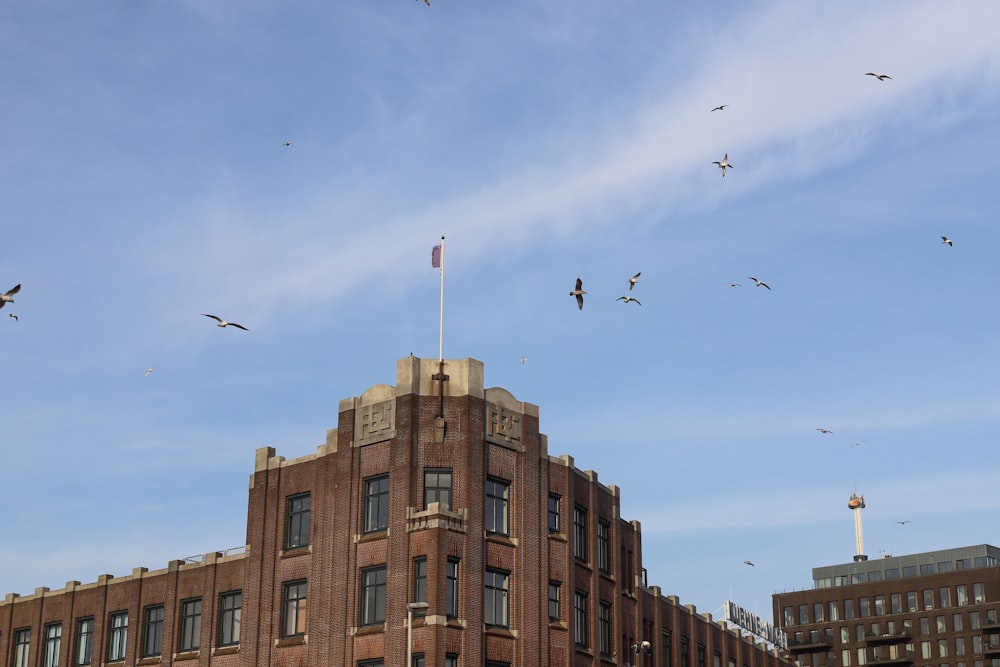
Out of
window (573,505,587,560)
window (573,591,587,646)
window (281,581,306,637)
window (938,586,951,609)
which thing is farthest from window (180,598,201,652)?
window (938,586,951,609)

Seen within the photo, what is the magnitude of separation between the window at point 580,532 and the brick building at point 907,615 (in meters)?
117

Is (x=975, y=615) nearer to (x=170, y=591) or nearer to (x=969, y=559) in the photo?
(x=969, y=559)

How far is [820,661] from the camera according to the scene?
191 meters

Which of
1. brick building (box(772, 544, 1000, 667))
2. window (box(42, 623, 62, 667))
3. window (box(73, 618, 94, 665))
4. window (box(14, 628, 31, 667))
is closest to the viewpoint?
window (box(73, 618, 94, 665))

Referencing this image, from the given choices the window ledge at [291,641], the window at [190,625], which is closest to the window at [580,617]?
the window ledge at [291,641]

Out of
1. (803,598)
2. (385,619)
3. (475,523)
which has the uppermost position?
(803,598)

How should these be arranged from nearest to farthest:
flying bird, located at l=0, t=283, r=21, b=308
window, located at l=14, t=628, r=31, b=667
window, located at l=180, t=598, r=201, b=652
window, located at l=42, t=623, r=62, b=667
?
1. flying bird, located at l=0, t=283, r=21, b=308
2. window, located at l=180, t=598, r=201, b=652
3. window, located at l=42, t=623, r=62, b=667
4. window, located at l=14, t=628, r=31, b=667

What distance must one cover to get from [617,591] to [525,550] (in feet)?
36.6

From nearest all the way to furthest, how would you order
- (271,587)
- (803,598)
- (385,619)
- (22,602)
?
(385,619) → (271,587) → (22,602) → (803,598)

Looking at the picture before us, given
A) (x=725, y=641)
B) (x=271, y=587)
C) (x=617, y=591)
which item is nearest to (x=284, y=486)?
(x=271, y=587)

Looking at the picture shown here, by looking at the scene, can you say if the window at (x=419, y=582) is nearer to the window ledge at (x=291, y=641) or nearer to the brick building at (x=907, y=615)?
the window ledge at (x=291, y=641)

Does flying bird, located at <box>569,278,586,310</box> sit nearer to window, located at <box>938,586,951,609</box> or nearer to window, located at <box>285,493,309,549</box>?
window, located at <box>285,493,309,549</box>

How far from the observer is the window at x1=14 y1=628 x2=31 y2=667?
86.5m

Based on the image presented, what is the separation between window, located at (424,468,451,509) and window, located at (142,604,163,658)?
795 inches
